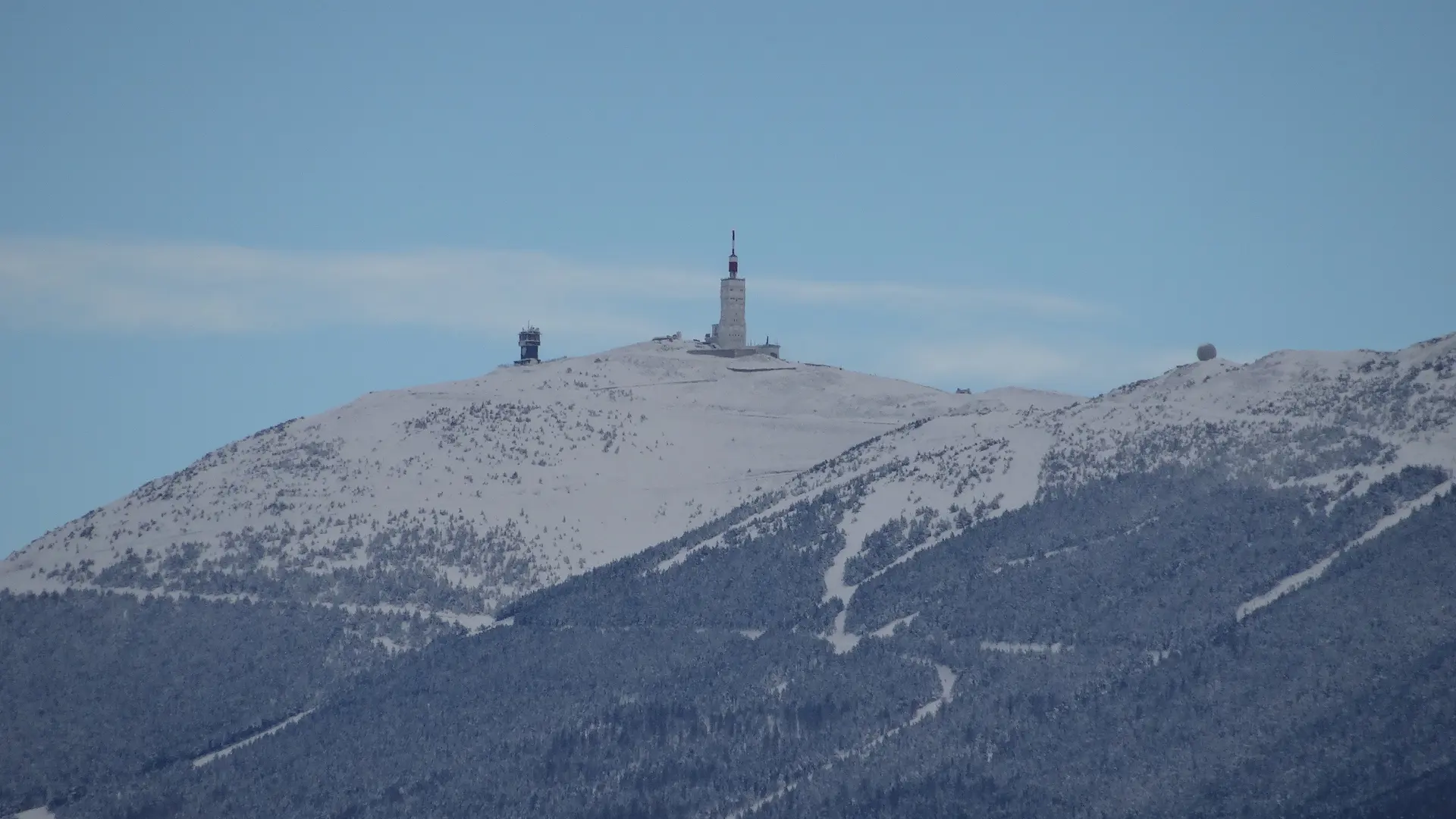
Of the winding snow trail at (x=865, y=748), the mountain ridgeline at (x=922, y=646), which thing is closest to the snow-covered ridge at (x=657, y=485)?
the mountain ridgeline at (x=922, y=646)

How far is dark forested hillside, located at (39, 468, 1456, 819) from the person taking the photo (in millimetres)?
127812

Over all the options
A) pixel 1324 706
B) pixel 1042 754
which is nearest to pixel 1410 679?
pixel 1324 706

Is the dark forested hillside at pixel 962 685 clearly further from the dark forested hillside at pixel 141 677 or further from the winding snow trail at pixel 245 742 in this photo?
the dark forested hillside at pixel 141 677

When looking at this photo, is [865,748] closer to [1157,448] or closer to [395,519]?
[1157,448]

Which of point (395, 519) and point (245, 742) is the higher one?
point (395, 519)

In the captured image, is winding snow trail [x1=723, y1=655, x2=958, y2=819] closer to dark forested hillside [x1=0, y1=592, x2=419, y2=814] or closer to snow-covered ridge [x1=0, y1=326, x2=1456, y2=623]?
snow-covered ridge [x1=0, y1=326, x2=1456, y2=623]

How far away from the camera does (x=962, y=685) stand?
465 feet

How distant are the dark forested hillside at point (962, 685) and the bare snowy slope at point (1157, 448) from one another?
148cm

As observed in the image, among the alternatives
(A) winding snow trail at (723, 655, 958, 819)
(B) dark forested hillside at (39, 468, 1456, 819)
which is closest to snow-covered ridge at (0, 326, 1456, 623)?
(B) dark forested hillside at (39, 468, 1456, 819)

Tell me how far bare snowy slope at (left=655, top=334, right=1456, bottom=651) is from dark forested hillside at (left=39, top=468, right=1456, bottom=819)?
4.86 feet

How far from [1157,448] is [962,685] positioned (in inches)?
1174

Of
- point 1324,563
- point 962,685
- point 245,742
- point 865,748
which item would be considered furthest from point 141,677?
point 1324,563

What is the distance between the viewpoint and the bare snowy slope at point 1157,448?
15288 centimetres

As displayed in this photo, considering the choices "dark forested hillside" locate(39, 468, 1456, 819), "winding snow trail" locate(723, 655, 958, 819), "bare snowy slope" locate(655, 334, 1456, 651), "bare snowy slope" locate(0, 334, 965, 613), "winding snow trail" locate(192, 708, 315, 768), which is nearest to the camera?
"dark forested hillside" locate(39, 468, 1456, 819)
